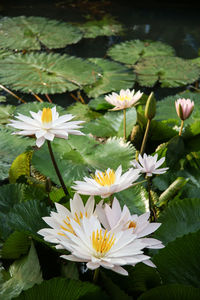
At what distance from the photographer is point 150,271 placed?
567 mm

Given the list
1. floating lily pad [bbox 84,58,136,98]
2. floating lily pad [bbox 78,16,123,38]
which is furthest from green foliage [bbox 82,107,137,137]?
floating lily pad [bbox 78,16,123,38]

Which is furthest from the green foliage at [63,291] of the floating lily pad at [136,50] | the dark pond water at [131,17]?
the dark pond water at [131,17]

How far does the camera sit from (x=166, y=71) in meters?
2.04

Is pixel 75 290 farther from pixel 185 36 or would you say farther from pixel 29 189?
pixel 185 36

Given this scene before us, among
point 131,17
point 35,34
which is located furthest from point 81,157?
point 131,17

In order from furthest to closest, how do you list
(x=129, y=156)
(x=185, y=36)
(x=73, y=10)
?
(x=73, y=10), (x=185, y=36), (x=129, y=156)

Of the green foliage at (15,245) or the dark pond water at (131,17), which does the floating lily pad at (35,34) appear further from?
the green foliage at (15,245)

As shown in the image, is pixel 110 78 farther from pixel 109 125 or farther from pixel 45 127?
pixel 45 127

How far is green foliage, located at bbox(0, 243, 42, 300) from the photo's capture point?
0.57 meters

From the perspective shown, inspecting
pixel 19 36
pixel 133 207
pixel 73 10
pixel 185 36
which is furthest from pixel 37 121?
pixel 73 10

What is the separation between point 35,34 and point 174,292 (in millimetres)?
2255

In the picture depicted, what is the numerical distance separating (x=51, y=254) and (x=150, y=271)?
0.65ft

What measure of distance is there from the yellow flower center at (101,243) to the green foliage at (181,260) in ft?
0.49

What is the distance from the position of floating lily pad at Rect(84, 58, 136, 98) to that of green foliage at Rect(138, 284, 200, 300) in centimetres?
131
